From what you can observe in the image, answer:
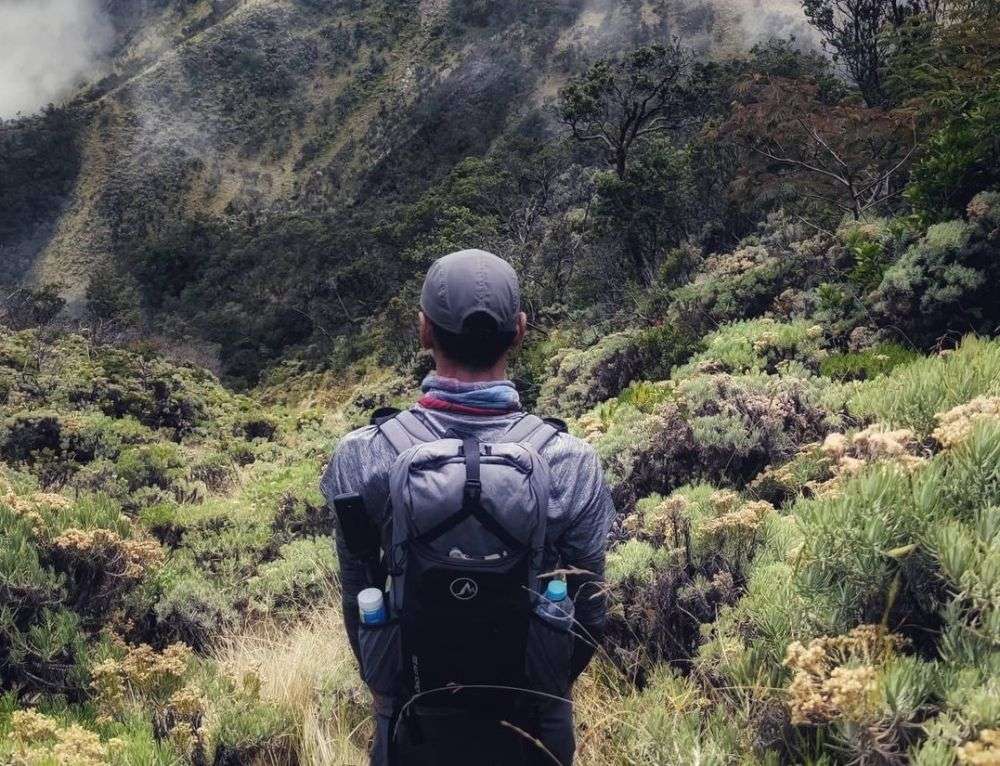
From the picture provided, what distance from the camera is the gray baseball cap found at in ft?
6.73

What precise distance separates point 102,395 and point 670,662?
14553 mm

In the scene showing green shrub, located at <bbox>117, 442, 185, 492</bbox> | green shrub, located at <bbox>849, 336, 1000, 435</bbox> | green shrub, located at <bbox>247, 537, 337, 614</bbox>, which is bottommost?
green shrub, located at <bbox>117, 442, 185, 492</bbox>

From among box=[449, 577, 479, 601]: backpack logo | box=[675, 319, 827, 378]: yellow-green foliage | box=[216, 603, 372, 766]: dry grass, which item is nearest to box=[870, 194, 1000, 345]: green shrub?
box=[675, 319, 827, 378]: yellow-green foliage

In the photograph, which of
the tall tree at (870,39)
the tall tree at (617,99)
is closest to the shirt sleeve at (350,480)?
the tall tree at (617,99)

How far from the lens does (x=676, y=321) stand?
39.0 ft

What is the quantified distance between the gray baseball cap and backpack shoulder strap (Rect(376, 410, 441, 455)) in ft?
0.89

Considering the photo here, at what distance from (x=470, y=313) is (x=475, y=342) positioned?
9 cm

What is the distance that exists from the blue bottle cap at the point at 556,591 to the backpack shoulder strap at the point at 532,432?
355 millimetres

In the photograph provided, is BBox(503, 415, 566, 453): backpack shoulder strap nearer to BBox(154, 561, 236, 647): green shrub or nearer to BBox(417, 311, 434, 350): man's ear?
BBox(417, 311, 434, 350): man's ear

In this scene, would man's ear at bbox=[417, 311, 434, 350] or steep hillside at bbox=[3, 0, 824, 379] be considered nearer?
man's ear at bbox=[417, 311, 434, 350]

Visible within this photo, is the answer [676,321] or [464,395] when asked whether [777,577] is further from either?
[676,321]

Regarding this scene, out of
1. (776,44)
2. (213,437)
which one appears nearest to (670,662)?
(213,437)

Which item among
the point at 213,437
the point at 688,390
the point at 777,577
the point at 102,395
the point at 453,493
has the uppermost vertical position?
the point at 453,493

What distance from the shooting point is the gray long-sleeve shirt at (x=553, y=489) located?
6.82ft
